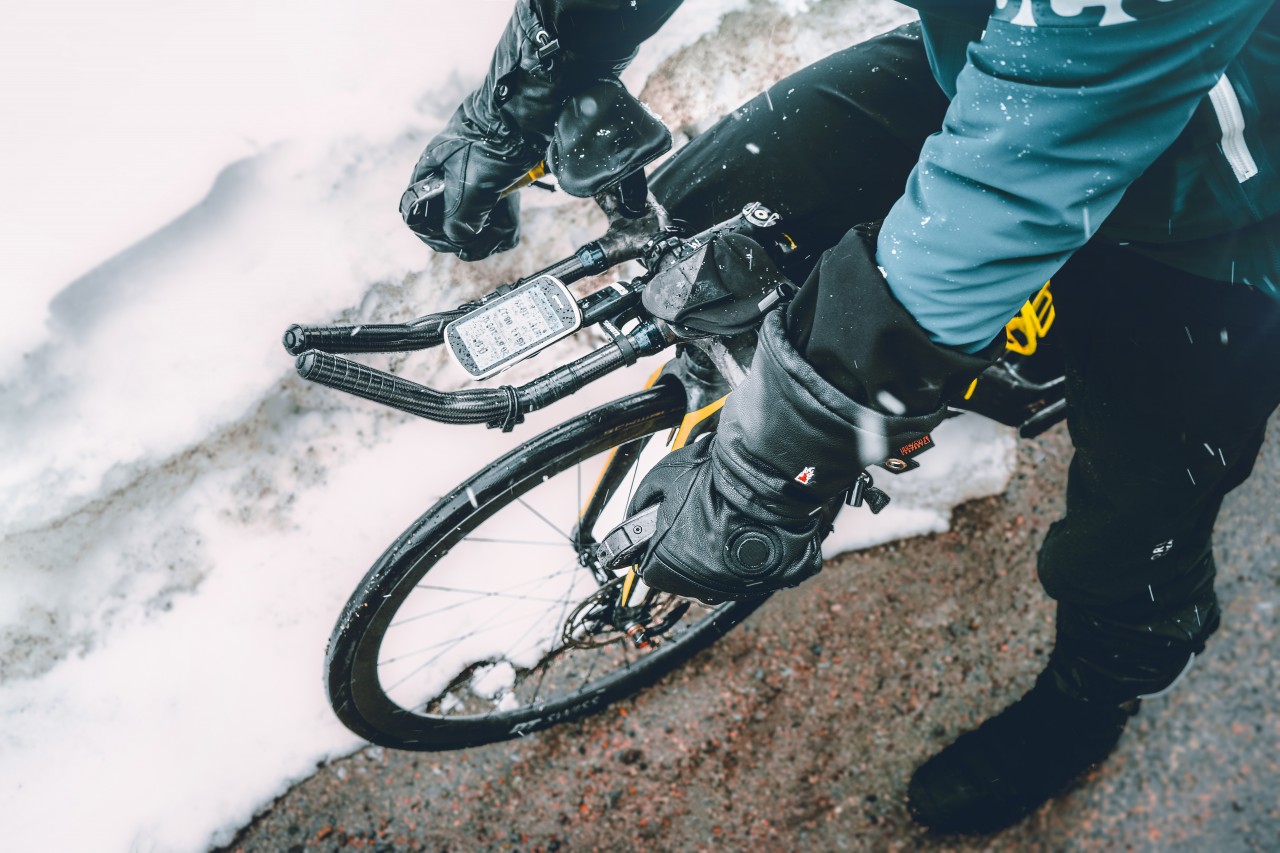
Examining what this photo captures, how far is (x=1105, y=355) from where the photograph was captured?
4.52 feet

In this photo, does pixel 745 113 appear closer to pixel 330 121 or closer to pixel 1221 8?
pixel 1221 8

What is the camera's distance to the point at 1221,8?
29.7 inches

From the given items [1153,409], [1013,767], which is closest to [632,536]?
[1153,409]

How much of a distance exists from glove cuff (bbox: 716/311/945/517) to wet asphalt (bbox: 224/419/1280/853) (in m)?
1.15

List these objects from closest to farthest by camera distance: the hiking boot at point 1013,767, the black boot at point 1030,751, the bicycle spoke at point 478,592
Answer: the black boot at point 1030,751
the hiking boot at point 1013,767
the bicycle spoke at point 478,592

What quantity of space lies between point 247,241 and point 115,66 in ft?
1.65

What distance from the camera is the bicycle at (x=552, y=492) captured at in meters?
1.25

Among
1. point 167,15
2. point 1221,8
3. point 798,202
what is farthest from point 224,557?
point 1221,8

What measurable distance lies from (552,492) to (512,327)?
0.97 metres

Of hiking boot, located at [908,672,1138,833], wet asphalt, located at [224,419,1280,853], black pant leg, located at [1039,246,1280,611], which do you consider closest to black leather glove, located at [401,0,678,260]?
black pant leg, located at [1039,246,1280,611]

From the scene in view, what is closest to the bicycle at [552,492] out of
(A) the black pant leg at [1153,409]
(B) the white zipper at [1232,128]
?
(A) the black pant leg at [1153,409]

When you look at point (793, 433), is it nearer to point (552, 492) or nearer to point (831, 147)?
point (831, 147)

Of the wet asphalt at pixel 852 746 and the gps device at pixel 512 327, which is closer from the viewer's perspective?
the gps device at pixel 512 327

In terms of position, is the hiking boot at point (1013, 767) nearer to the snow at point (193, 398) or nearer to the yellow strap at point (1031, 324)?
the yellow strap at point (1031, 324)
